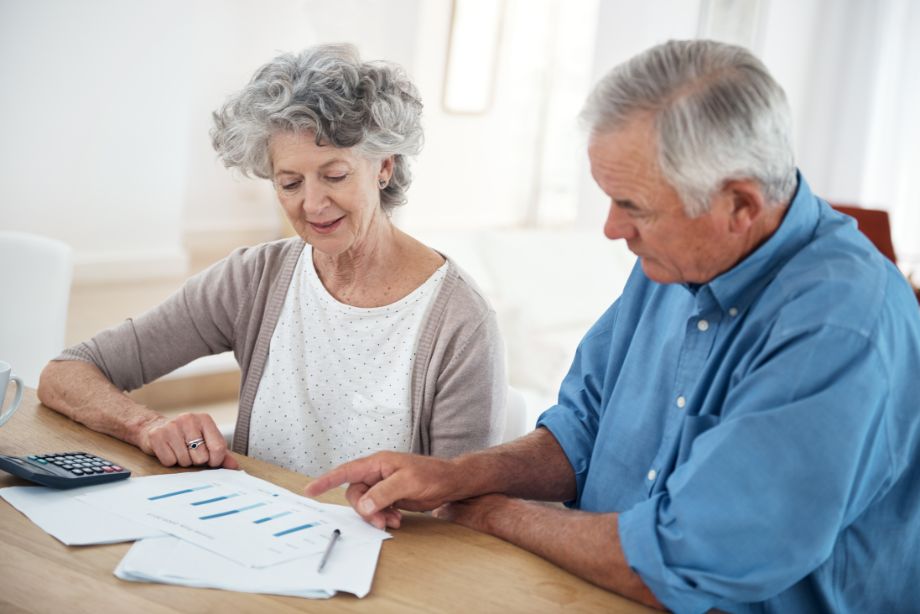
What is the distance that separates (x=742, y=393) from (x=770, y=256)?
0.62 ft

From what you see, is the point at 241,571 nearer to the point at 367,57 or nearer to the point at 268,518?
the point at 268,518

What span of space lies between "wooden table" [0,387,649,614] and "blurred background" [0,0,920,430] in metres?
2.55

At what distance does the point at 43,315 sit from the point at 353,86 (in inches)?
47.0

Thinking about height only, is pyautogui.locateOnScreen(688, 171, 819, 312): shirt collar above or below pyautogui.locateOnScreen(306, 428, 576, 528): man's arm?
above

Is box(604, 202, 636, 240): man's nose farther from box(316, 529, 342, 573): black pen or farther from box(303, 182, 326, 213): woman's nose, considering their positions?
box(303, 182, 326, 213): woman's nose

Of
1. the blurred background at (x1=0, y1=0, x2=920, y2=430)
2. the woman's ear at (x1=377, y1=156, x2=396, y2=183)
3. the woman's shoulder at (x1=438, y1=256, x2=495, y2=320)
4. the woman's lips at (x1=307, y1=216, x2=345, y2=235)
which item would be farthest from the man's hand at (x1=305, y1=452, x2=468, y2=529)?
the blurred background at (x1=0, y1=0, x2=920, y2=430)

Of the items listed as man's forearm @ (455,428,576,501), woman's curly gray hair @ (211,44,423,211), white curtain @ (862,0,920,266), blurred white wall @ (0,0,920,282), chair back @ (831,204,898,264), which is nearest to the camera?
man's forearm @ (455,428,576,501)

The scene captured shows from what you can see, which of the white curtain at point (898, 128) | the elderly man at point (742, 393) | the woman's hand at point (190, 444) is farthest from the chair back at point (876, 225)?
the white curtain at point (898, 128)

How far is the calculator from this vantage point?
4.55ft

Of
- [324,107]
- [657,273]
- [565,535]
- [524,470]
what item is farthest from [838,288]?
[324,107]

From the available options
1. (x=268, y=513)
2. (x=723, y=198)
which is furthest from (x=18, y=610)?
(x=723, y=198)

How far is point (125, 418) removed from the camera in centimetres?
167

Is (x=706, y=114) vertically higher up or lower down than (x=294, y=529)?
higher up

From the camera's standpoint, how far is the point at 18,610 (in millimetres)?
1070
